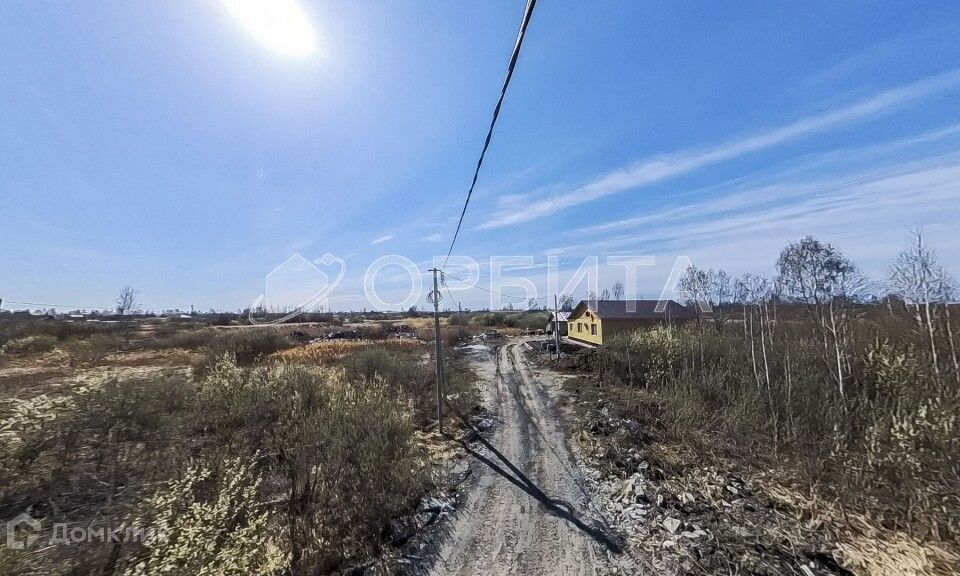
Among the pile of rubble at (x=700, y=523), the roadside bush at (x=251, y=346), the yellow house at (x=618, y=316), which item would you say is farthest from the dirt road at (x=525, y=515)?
the roadside bush at (x=251, y=346)

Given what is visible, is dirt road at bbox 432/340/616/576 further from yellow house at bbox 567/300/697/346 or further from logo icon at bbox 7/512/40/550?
yellow house at bbox 567/300/697/346

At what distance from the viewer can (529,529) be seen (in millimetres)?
5559

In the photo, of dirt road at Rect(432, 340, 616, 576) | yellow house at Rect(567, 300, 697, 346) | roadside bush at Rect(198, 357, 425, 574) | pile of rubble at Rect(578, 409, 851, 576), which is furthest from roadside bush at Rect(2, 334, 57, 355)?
yellow house at Rect(567, 300, 697, 346)

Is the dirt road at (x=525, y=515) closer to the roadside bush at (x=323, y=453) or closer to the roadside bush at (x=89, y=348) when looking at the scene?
the roadside bush at (x=323, y=453)

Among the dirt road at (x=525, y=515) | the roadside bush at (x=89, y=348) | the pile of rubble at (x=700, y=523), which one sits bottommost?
the dirt road at (x=525, y=515)

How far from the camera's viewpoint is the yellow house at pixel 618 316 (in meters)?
25.2

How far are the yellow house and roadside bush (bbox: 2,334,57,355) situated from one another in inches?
1548

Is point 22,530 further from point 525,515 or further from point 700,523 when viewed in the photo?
point 700,523

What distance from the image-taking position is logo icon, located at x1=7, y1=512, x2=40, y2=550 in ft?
9.48

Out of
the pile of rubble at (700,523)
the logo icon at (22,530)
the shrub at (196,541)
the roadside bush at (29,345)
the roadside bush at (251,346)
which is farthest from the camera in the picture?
the roadside bush at (29,345)

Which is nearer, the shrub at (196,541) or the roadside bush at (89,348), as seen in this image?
the shrub at (196,541)

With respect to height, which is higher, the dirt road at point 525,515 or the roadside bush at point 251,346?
the roadside bush at point 251,346

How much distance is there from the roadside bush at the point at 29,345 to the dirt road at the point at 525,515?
3228 cm

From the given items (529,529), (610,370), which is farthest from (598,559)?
(610,370)
